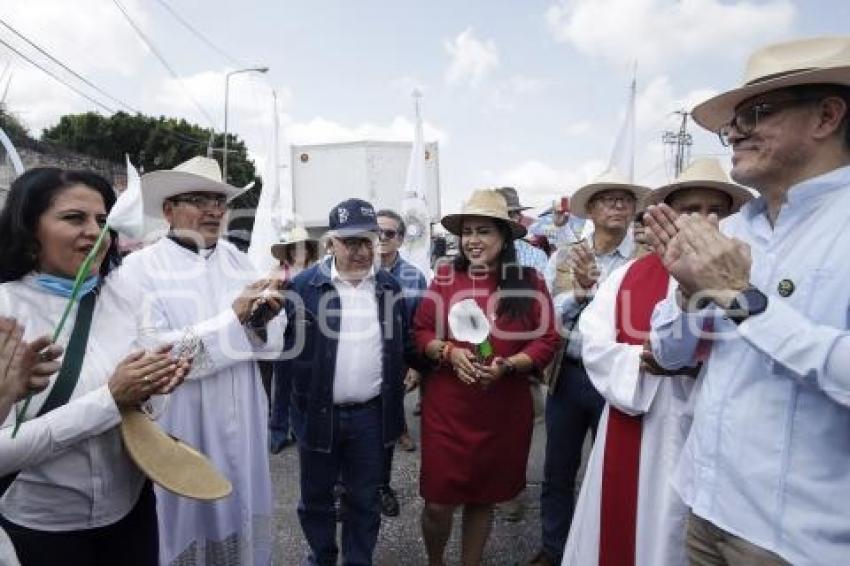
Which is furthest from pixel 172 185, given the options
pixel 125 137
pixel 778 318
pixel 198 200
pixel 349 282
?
pixel 125 137

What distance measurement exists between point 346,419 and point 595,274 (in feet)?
5.02

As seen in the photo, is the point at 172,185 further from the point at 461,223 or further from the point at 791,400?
the point at 791,400

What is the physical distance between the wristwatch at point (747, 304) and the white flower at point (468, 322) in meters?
1.66

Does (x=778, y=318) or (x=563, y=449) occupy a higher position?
(x=778, y=318)

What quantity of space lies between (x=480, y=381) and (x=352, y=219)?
115 centimetres

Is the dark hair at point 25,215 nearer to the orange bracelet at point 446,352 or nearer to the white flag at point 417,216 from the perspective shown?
the orange bracelet at point 446,352

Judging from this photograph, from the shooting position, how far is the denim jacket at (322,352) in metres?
→ 3.11

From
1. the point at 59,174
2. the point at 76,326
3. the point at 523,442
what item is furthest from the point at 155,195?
the point at 523,442

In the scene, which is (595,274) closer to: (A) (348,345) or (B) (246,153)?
(A) (348,345)

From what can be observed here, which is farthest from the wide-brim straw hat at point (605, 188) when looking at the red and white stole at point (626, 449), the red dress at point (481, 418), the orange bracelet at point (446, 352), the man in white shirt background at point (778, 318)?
the man in white shirt background at point (778, 318)

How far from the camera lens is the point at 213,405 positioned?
9.21 ft

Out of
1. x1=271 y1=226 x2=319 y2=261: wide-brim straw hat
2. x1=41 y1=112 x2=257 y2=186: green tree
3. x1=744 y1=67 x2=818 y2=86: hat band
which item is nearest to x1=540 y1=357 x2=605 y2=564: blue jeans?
x1=744 y1=67 x2=818 y2=86: hat band

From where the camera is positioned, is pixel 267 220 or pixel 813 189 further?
pixel 267 220

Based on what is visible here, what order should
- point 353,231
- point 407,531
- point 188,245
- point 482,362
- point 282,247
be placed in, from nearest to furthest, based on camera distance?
point 188,245 → point 482,362 → point 353,231 → point 407,531 → point 282,247
